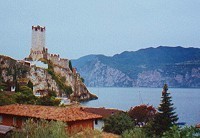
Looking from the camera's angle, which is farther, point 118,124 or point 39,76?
point 39,76

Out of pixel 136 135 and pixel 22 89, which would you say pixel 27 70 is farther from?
pixel 136 135

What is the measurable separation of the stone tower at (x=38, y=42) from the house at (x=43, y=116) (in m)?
68.6

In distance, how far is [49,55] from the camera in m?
98.6

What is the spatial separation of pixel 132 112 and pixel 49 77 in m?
43.1

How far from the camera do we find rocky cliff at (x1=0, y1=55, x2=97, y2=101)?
228 ft

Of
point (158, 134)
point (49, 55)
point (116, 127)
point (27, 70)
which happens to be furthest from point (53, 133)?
point (49, 55)

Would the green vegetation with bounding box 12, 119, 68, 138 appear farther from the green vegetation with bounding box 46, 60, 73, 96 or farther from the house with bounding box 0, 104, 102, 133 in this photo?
the green vegetation with bounding box 46, 60, 73, 96

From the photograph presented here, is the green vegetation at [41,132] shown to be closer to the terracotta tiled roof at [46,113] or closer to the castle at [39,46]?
the terracotta tiled roof at [46,113]

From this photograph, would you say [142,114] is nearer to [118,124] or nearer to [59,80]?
[118,124]

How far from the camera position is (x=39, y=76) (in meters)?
81.3

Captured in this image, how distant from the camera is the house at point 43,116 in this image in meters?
24.5

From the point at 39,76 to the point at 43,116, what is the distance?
190 ft

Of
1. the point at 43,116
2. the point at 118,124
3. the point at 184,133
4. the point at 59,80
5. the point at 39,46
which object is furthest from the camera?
the point at 39,46

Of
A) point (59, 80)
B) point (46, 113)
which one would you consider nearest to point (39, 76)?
point (59, 80)
